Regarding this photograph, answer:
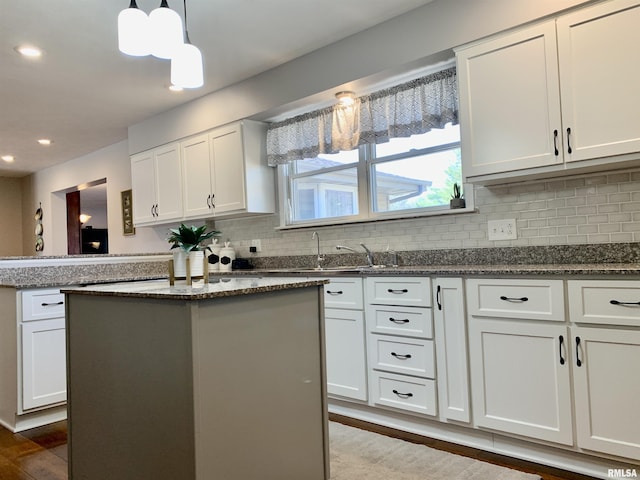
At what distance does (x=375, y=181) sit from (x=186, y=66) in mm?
1866

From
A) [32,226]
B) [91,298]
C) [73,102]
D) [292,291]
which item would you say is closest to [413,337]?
[292,291]

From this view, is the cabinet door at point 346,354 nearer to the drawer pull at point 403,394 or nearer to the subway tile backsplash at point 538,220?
the drawer pull at point 403,394

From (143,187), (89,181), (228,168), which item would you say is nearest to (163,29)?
(228,168)

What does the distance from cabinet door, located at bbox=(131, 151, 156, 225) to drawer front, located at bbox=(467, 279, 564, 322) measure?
3.58 meters

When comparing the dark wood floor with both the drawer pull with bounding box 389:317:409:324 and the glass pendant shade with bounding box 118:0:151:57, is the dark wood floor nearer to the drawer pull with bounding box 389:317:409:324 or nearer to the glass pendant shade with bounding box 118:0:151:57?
the drawer pull with bounding box 389:317:409:324

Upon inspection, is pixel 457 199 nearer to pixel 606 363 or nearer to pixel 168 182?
pixel 606 363

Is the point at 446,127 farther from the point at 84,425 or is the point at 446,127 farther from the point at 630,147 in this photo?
the point at 84,425

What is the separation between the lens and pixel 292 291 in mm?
1873

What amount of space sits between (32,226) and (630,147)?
325 inches

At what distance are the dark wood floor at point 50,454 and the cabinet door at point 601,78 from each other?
153cm

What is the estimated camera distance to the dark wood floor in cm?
229

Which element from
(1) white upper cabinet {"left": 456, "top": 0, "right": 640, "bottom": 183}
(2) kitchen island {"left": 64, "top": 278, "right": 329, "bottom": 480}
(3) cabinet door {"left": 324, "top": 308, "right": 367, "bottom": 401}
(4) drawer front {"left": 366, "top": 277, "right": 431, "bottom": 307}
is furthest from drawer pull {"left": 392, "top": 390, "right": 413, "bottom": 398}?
(1) white upper cabinet {"left": 456, "top": 0, "right": 640, "bottom": 183}

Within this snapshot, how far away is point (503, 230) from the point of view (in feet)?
9.49

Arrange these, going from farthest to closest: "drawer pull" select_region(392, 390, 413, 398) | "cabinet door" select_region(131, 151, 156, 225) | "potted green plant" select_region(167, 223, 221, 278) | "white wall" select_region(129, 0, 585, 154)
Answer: "cabinet door" select_region(131, 151, 156, 225) → "drawer pull" select_region(392, 390, 413, 398) → "white wall" select_region(129, 0, 585, 154) → "potted green plant" select_region(167, 223, 221, 278)
